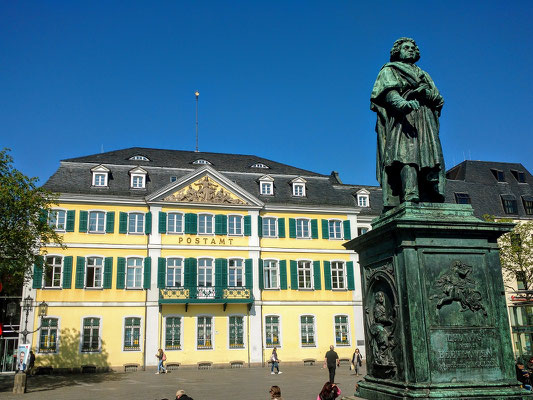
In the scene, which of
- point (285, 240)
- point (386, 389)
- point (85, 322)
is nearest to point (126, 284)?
point (85, 322)

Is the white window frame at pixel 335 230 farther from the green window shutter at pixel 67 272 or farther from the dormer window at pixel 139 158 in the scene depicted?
the green window shutter at pixel 67 272

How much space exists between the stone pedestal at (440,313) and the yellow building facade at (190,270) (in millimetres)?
25645

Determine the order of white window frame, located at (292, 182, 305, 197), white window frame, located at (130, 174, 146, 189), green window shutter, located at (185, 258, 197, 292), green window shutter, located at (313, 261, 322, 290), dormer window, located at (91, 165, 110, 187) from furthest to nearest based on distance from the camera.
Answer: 1. white window frame, located at (292, 182, 305, 197)
2. green window shutter, located at (313, 261, 322, 290)
3. white window frame, located at (130, 174, 146, 189)
4. dormer window, located at (91, 165, 110, 187)
5. green window shutter, located at (185, 258, 197, 292)

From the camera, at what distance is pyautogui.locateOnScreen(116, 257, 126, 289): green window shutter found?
3012 cm

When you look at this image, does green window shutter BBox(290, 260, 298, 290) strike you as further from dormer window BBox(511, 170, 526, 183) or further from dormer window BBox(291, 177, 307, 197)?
dormer window BBox(511, 170, 526, 183)

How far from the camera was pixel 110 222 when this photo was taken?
30.8 m

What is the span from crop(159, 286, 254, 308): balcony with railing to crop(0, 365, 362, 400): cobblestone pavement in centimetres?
382

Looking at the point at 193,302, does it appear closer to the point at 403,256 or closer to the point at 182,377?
the point at 182,377

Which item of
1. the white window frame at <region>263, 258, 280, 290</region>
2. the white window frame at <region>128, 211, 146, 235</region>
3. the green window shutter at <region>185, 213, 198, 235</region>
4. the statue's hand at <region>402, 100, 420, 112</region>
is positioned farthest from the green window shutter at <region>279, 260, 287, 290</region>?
the statue's hand at <region>402, 100, 420, 112</region>

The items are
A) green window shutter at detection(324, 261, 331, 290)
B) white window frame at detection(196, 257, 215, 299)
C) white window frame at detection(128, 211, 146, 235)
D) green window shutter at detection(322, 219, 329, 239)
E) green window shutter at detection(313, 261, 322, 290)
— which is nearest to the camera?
white window frame at detection(196, 257, 215, 299)

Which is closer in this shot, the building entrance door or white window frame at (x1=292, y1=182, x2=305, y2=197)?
the building entrance door

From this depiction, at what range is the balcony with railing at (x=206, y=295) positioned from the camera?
30.0m

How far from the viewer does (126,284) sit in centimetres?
3030

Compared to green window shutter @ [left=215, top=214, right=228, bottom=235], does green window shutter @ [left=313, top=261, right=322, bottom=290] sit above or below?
below
